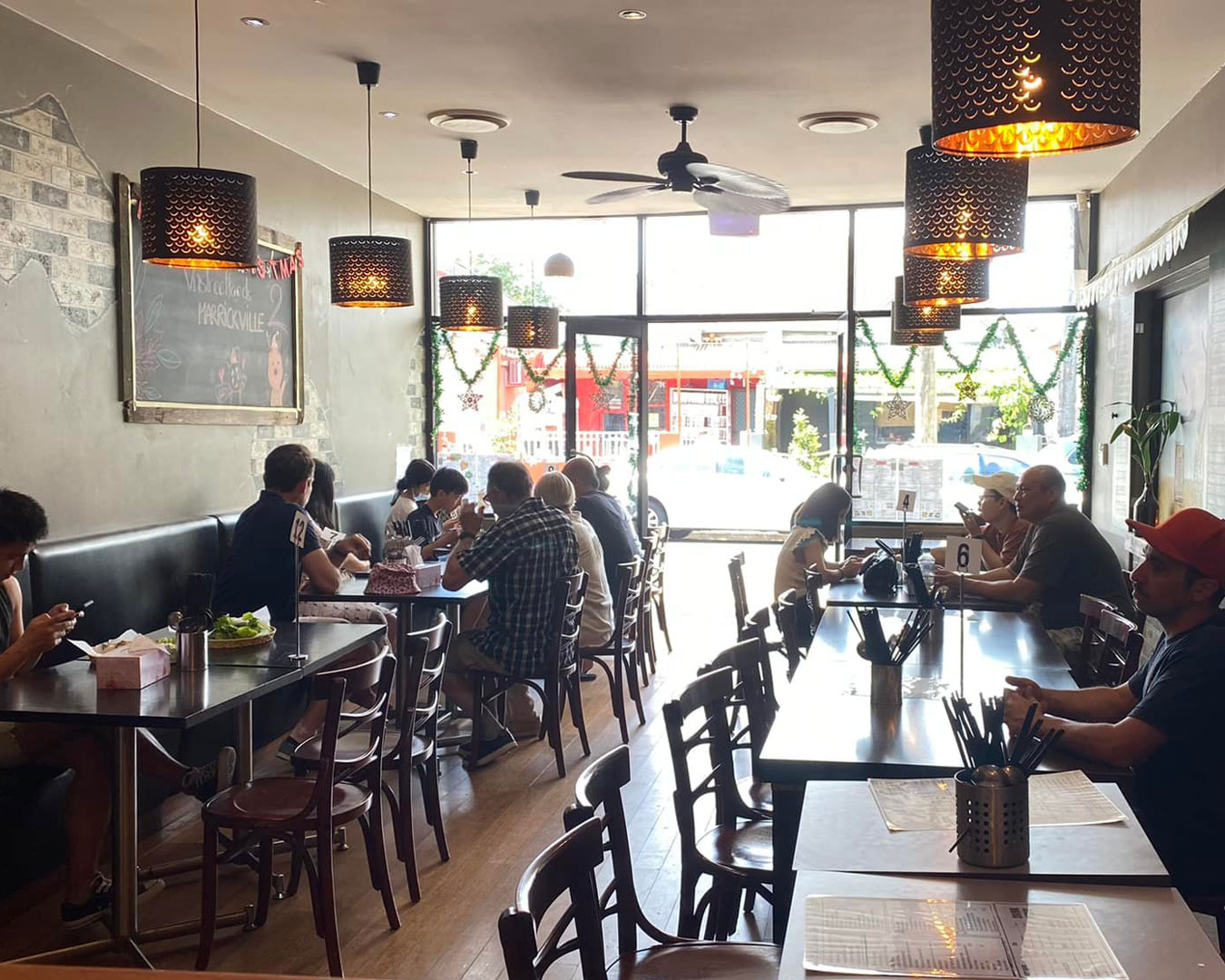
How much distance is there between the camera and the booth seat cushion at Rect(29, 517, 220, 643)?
16.0ft

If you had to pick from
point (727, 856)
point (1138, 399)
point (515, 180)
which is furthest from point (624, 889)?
point (515, 180)

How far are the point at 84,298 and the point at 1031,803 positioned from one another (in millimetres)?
4758

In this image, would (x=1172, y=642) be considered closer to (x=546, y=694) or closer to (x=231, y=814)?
(x=231, y=814)

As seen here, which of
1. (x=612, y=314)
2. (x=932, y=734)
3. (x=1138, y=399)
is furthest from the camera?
(x=612, y=314)

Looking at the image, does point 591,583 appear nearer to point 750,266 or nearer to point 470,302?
point 470,302

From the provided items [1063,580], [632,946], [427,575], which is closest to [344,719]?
[632,946]

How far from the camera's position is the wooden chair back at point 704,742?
9.21 feet

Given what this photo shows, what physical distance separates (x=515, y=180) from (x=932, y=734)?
21.2ft

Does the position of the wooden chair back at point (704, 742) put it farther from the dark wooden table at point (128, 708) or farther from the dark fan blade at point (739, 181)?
the dark fan blade at point (739, 181)

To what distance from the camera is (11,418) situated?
16.4ft

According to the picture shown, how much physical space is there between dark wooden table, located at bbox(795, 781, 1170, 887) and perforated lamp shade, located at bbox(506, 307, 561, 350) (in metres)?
7.15

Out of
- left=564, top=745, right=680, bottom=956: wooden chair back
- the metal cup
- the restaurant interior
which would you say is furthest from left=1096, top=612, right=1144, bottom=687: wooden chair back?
the metal cup

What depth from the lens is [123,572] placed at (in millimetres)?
5324

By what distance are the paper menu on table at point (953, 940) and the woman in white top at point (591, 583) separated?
13.5 feet
